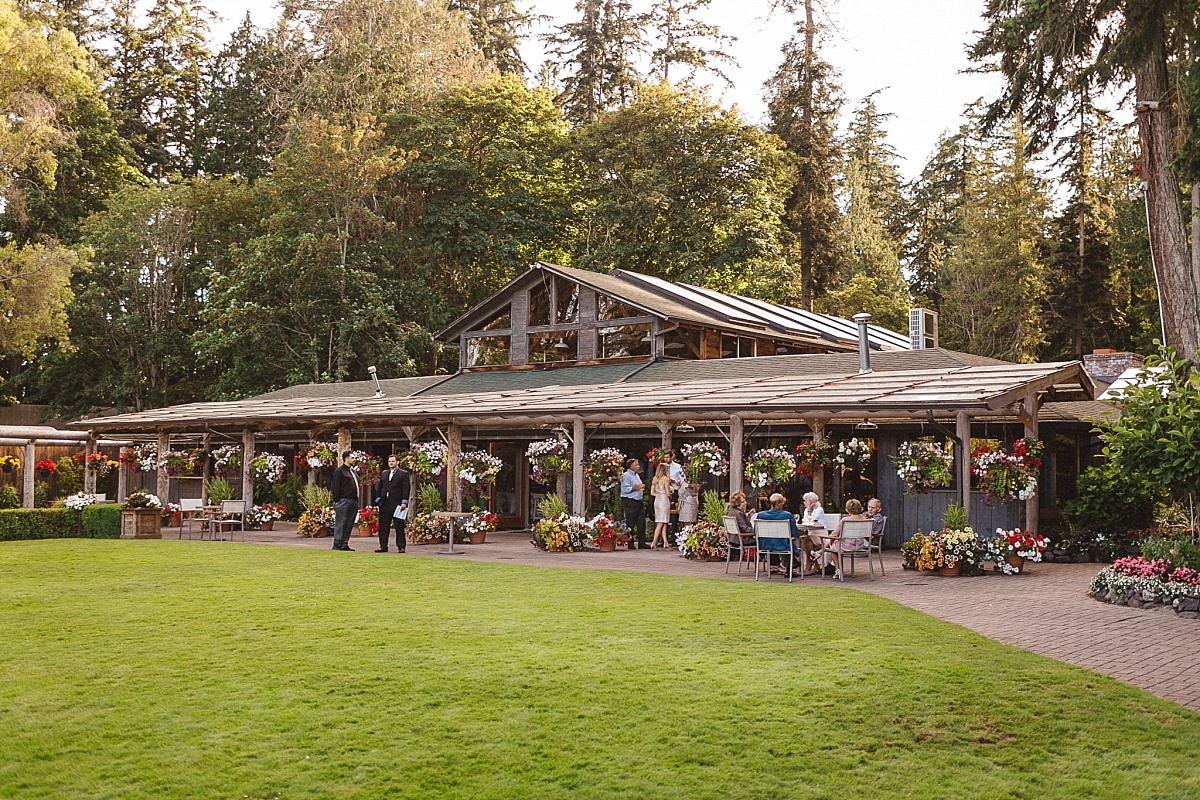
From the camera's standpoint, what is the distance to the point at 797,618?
409 inches

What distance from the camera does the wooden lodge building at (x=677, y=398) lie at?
16625mm

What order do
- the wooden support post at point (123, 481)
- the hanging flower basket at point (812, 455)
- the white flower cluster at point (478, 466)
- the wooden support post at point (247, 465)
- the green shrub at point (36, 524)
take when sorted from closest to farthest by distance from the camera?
Result: the hanging flower basket at point (812, 455) → the white flower cluster at point (478, 466) → the green shrub at point (36, 524) → the wooden support post at point (247, 465) → the wooden support post at point (123, 481)

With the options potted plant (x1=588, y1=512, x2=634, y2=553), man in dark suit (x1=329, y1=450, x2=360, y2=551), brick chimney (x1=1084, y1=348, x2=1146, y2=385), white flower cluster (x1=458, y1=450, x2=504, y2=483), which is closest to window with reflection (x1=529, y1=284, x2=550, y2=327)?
white flower cluster (x1=458, y1=450, x2=504, y2=483)

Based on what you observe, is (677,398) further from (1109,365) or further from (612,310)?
(1109,365)

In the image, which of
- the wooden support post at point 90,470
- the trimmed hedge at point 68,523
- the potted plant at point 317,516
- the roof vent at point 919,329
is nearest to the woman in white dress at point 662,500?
the potted plant at point 317,516

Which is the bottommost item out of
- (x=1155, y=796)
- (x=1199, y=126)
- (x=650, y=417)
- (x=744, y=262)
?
(x=1155, y=796)

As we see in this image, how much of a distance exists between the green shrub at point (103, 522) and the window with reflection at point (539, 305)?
10.8m

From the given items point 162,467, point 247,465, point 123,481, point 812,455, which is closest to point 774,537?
point 812,455

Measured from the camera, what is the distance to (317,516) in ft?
70.8

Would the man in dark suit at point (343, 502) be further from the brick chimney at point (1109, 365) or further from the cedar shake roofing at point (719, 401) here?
the brick chimney at point (1109, 365)

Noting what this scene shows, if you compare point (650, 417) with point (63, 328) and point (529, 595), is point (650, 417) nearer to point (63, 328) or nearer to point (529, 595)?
point (529, 595)

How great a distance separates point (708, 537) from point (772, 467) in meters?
1.41

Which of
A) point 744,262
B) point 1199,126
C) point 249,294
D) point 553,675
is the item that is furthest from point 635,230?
point 553,675

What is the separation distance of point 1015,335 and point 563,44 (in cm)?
2260
